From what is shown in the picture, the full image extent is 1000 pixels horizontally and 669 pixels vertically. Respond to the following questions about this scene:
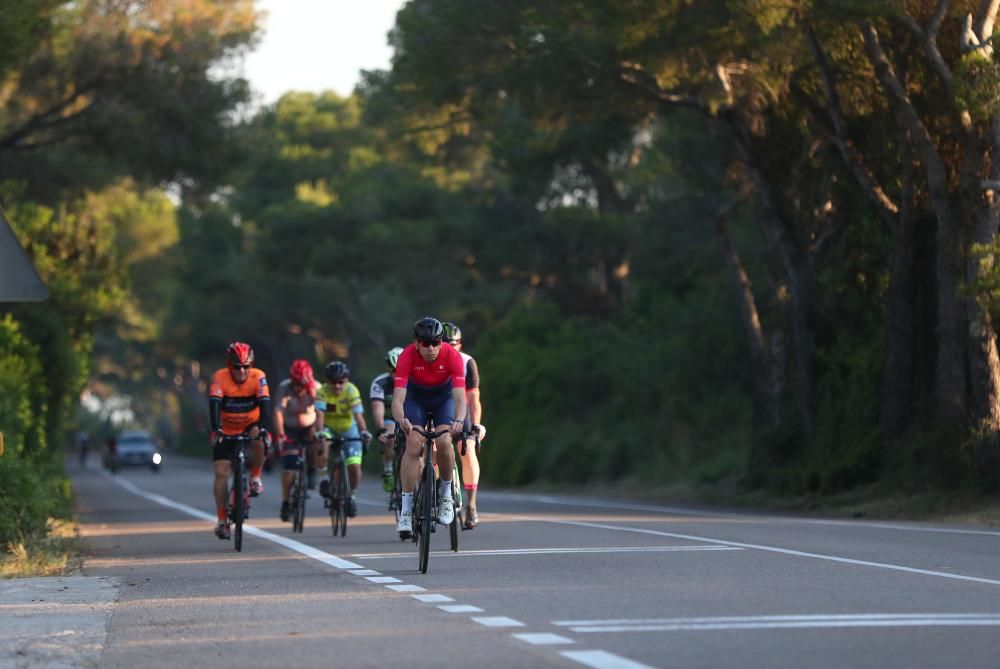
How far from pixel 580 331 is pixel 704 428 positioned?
11.7 meters

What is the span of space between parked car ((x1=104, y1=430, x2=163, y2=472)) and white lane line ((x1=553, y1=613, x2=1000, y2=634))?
213 feet

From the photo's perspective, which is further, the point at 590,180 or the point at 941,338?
the point at 590,180

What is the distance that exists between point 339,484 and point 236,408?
2.57m

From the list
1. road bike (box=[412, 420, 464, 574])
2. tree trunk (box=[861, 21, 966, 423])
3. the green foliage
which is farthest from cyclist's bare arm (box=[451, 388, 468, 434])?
tree trunk (box=[861, 21, 966, 423])

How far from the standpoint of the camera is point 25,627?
1132cm

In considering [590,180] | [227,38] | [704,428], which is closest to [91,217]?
[227,38]

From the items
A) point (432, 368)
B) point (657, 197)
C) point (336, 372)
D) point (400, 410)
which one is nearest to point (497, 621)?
point (400, 410)

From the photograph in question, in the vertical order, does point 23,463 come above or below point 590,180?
below

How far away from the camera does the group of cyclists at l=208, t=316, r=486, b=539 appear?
48.3 feet

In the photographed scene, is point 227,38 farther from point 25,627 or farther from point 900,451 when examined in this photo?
point 25,627

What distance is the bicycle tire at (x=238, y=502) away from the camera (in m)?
18.3

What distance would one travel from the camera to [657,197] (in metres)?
47.2

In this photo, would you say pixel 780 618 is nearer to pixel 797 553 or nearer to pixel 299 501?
pixel 797 553

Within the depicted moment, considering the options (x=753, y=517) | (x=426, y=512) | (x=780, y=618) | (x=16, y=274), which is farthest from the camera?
(x=753, y=517)
